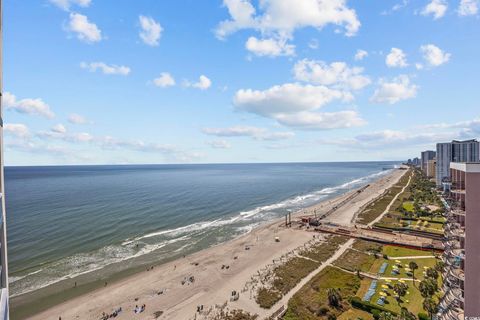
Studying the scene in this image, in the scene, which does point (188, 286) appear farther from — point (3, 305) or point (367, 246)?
point (3, 305)

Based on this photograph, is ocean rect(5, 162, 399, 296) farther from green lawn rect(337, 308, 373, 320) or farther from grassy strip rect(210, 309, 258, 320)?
green lawn rect(337, 308, 373, 320)

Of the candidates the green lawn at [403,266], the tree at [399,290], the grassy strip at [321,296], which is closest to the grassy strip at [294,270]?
the grassy strip at [321,296]

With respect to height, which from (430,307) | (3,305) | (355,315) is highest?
(3,305)

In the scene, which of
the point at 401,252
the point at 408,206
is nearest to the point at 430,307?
the point at 401,252

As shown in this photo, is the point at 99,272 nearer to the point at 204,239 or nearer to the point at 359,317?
the point at 204,239

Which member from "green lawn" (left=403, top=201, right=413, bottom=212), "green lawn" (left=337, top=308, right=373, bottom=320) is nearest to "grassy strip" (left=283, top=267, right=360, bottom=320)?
"green lawn" (left=337, top=308, right=373, bottom=320)

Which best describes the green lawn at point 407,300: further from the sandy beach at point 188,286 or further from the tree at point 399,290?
the sandy beach at point 188,286
